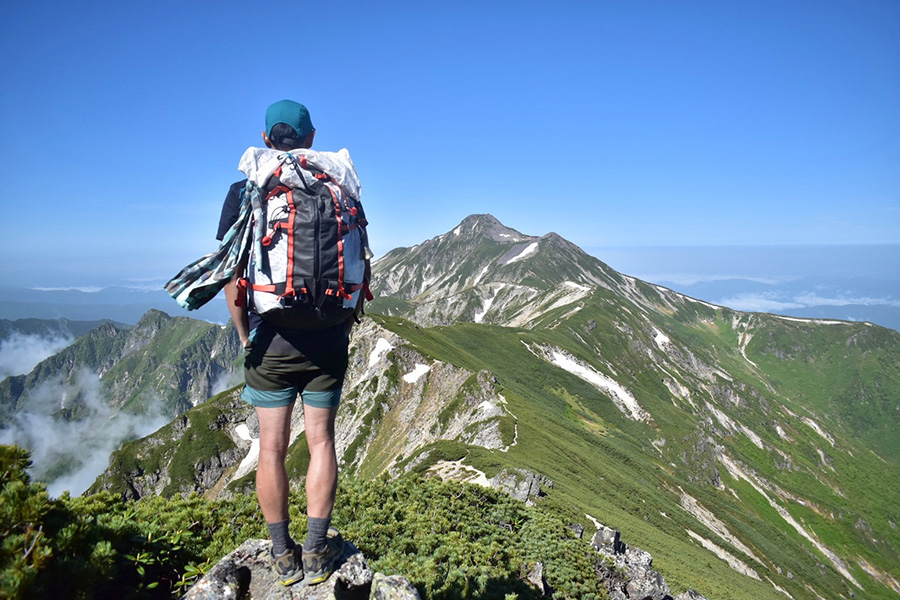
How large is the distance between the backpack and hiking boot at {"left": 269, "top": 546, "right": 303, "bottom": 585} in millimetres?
2666

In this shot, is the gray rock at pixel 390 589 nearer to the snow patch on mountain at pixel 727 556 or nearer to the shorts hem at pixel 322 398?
the shorts hem at pixel 322 398

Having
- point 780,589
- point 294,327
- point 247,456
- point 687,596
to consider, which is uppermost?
point 294,327

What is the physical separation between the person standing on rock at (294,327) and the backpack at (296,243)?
12 millimetres

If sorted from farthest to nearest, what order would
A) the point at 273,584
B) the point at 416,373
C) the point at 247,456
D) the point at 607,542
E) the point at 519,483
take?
the point at 247,456, the point at 416,373, the point at 519,483, the point at 607,542, the point at 273,584

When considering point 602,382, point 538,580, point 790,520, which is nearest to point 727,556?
point 538,580

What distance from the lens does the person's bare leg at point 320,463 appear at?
512cm

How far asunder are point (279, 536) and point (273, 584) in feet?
1.90

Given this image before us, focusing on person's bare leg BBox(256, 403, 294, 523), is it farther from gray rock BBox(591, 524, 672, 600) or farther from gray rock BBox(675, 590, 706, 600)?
gray rock BBox(675, 590, 706, 600)

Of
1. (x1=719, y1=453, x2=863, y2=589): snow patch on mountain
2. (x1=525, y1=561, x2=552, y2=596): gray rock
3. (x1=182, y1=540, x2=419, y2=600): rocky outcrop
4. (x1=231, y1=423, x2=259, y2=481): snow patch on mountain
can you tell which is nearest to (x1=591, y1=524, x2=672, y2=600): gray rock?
(x1=525, y1=561, x2=552, y2=596): gray rock

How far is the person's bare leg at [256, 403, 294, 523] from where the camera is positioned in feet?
16.7

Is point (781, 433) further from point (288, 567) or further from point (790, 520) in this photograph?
point (288, 567)

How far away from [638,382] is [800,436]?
6118cm

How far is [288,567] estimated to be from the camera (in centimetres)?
509

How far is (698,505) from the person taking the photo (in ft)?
240
